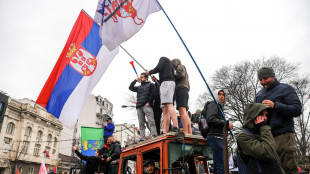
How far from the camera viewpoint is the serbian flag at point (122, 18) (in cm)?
562

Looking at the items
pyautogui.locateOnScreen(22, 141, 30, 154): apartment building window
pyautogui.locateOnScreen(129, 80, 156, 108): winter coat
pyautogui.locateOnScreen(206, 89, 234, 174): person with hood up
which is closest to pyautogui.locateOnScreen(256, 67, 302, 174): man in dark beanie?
pyautogui.locateOnScreen(206, 89, 234, 174): person with hood up

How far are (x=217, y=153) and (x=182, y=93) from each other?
5.77 feet

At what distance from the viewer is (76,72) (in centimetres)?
606

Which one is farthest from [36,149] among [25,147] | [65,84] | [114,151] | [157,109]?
[157,109]

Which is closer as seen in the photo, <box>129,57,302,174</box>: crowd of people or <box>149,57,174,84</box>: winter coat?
<box>129,57,302,174</box>: crowd of people

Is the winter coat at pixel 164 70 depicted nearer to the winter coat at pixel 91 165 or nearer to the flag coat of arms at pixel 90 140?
the winter coat at pixel 91 165

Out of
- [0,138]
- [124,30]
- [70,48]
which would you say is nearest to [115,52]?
[124,30]

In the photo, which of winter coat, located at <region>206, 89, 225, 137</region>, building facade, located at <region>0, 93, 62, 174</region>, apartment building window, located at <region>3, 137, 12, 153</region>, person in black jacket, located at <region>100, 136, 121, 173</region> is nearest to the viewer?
winter coat, located at <region>206, 89, 225, 137</region>

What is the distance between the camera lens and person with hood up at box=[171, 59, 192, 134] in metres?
4.74

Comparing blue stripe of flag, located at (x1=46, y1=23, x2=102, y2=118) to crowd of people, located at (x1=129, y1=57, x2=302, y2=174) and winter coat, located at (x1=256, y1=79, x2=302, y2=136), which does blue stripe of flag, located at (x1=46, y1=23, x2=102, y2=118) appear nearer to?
crowd of people, located at (x1=129, y1=57, x2=302, y2=174)

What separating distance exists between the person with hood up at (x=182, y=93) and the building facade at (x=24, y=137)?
32.7 metres

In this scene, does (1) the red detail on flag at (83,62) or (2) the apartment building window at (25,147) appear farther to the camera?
(2) the apartment building window at (25,147)

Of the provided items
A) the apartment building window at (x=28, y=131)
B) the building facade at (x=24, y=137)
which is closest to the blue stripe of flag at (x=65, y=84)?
the building facade at (x=24, y=137)

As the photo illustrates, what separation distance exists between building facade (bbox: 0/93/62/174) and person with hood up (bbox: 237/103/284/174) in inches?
1371
